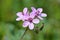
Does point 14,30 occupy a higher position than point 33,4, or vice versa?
point 33,4

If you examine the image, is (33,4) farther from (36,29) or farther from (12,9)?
(36,29)

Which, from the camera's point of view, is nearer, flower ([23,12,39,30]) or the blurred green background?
flower ([23,12,39,30])

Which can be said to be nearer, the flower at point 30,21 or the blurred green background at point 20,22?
the flower at point 30,21

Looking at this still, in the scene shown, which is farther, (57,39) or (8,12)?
(8,12)

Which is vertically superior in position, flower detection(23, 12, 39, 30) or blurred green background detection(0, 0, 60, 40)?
flower detection(23, 12, 39, 30)

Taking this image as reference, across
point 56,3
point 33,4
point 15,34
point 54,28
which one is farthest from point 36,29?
point 56,3

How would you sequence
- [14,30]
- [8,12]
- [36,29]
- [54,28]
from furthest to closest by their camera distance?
[8,12], [54,28], [14,30], [36,29]

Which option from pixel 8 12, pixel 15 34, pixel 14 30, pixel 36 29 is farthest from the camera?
pixel 8 12

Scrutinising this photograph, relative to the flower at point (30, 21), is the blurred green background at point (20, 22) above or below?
below
